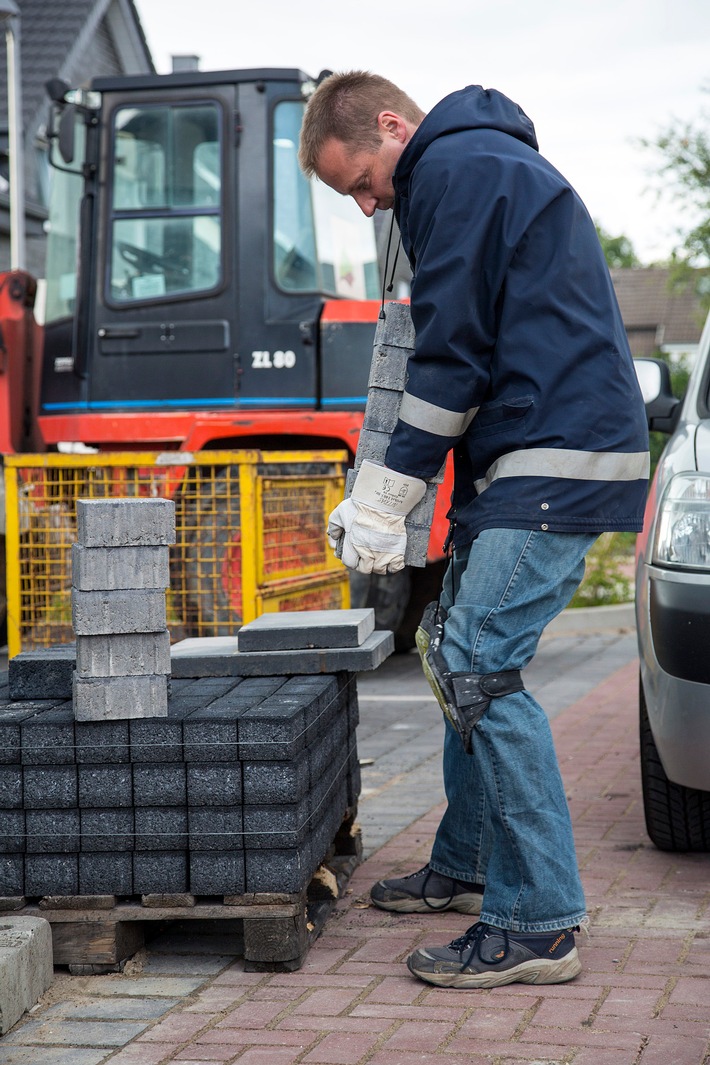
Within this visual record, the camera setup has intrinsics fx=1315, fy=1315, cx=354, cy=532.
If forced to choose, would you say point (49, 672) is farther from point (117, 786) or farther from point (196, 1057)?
point (196, 1057)

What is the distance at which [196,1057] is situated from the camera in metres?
2.70

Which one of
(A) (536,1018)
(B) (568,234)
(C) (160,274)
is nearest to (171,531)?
(B) (568,234)

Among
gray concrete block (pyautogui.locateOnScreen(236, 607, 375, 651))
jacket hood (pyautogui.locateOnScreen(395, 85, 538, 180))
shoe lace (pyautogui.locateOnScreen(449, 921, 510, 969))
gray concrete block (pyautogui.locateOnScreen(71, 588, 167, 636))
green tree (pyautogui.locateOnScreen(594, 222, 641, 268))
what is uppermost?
green tree (pyautogui.locateOnScreen(594, 222, 641, 268))

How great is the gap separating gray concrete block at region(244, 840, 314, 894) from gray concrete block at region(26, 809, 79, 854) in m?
0.42

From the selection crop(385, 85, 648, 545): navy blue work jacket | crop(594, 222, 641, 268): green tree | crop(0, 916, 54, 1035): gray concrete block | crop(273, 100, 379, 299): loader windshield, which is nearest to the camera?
crop(0, 916, 54, 1035): gray concrete block

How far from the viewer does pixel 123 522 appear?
3162 millimetres

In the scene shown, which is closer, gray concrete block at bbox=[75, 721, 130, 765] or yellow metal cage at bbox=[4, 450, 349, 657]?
gray concrete block at bbox=[75, 721, 130, 765]

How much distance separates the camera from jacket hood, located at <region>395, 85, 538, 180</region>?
10.1ft

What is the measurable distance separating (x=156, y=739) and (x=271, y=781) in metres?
0.29

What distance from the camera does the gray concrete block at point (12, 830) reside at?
3166 mm

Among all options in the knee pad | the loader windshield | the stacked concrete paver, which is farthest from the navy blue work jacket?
the loader windshield

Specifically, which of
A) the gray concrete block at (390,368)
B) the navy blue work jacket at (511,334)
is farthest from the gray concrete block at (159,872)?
the gray concrete block at (390,368)

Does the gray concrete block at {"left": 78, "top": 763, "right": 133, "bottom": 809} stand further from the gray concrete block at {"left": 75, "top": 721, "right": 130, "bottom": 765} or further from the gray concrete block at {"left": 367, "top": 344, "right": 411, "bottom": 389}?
the gray concrete block at {"left": 367, "top": 344, "right": 411, "bottom": 389}

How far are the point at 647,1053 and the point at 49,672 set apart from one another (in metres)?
1.69
